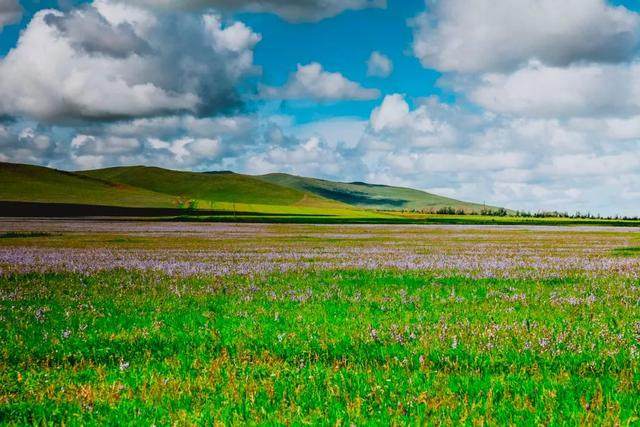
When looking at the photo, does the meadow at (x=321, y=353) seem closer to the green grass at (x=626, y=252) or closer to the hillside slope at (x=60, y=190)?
the green grass at (x=626, y=252)

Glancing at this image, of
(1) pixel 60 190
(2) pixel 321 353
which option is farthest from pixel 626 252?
(1) pixel 60 190

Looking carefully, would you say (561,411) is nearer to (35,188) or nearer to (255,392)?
(255,392)

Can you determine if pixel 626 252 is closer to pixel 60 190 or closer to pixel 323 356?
pixel 323 356

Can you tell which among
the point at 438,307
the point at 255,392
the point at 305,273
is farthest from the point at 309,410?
the point at 305,273

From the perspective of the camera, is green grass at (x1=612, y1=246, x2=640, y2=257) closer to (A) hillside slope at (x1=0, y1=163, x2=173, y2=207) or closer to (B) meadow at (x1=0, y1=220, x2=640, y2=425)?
(B) meadow at (x1=0, y1=220, x2=640, y2=425)

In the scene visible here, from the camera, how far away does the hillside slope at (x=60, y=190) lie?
483 ft

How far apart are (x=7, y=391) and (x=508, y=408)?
5.19 m

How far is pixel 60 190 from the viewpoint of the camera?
166000mm

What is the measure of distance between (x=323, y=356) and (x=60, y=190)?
182 metres

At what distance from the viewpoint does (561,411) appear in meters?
4.56

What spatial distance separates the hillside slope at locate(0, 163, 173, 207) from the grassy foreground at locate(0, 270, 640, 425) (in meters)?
144

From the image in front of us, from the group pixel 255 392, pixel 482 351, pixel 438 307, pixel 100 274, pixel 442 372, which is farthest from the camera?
pixel 100 274

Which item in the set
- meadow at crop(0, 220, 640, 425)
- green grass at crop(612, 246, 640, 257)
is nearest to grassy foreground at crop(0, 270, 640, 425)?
meadow at crop(0, 220, 640, 425)

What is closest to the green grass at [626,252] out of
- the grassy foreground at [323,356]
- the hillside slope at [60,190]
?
the grassy foreground at [323,356]
